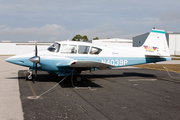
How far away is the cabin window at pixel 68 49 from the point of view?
30.3 feet

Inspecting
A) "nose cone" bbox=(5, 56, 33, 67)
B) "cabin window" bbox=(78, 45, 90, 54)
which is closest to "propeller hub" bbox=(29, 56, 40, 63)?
"nose cone" bbox=(5, 56, 33, 67)

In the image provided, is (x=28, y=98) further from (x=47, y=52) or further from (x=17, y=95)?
(x=47, y=52)

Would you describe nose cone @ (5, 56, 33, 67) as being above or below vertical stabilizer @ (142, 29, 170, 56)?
below

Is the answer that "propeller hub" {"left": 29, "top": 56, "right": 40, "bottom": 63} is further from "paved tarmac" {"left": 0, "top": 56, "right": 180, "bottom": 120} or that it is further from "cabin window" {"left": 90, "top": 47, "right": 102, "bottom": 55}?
"cabin window" {"left": 90, "top": 47, "right": 102, "bottom": 55}

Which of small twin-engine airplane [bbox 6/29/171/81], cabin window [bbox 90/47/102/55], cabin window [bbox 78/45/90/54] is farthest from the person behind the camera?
cabin window [bbox 90/47/102/55]

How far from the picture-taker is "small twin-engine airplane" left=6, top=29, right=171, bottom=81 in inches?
336

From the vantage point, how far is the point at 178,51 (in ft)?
155

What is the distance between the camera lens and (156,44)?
1140cm

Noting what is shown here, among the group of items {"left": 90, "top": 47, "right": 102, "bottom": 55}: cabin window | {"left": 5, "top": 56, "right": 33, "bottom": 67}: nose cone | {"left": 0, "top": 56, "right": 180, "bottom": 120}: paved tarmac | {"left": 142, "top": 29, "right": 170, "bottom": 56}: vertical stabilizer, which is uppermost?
{"left": 142, "top": 29, "right": 170, "bottom": 56}: vertical stabilizer

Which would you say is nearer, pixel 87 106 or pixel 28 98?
pixel 87 106

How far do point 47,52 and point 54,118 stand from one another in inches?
212

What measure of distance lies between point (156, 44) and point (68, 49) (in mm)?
6448

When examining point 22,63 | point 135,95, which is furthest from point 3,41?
point 135,95

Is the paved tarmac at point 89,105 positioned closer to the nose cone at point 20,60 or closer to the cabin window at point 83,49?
the nose cone at point 20,60
